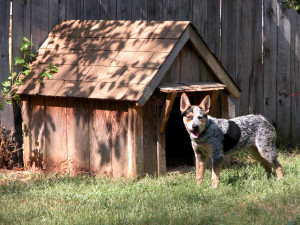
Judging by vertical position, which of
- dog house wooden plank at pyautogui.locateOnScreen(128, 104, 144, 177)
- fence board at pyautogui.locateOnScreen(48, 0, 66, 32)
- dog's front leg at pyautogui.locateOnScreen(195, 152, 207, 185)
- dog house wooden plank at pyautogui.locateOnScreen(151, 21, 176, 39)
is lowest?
dog's front leg at pyautogui.locateOnScreen(195, 152, 207, 185)

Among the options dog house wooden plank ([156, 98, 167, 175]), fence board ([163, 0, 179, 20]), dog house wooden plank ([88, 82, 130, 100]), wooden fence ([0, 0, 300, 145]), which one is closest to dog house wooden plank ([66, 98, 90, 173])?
dog house wooden plank ([88, 82, 130, 100])

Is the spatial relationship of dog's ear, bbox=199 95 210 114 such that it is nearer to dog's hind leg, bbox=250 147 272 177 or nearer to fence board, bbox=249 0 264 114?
dog's hind leg, bbox=250 147 272 177

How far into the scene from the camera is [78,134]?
341 inches

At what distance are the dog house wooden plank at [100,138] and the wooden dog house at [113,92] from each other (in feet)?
0.05

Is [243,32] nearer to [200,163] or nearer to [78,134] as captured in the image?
[200,163]

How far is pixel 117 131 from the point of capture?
826 centimetres

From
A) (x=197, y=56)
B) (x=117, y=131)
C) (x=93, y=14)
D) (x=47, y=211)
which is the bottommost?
(x=47, y=211)

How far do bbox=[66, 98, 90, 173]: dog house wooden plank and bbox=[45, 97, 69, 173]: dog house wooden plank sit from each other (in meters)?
0.09

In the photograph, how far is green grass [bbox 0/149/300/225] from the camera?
6207 mm

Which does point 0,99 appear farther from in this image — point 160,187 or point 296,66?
point 296,66

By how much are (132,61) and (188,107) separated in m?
1.22

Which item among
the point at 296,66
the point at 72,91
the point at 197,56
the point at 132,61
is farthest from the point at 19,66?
the point at 296,66

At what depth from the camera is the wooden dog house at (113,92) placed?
320 inches

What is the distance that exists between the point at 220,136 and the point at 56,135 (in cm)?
271
